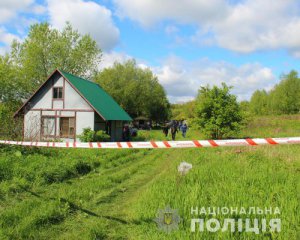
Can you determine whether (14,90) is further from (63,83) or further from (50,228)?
(50,228)

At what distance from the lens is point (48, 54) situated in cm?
4269

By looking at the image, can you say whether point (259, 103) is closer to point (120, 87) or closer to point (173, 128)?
point (120, 87)

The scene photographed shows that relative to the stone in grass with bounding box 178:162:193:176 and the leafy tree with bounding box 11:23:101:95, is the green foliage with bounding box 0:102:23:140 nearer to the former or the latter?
the stone in grass with bounding box 178:162:193:176

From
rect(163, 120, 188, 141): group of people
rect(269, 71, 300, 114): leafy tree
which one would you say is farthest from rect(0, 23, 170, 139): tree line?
rect(269, 71, 300, 114): leafy tree

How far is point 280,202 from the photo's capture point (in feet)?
17.6

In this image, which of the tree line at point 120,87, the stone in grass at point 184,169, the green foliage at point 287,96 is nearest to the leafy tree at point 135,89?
the tree line at point 120,87

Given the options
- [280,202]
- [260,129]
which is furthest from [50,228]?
[260,129]

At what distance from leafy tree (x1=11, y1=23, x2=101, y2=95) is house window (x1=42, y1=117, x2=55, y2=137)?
18761mm

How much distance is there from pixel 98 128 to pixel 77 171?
14742mm
